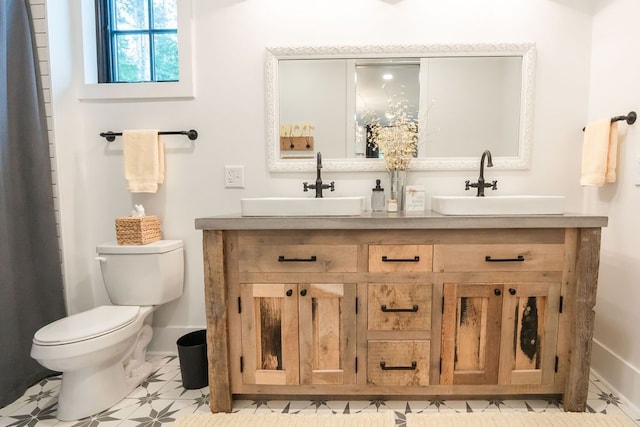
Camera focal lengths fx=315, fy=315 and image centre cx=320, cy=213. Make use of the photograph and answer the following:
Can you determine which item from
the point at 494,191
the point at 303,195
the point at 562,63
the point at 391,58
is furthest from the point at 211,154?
the point at 562,63

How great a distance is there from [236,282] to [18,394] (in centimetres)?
126

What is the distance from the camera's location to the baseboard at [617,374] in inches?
57.0

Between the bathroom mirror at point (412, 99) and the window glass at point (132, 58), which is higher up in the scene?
the window glass at point (132, 58)

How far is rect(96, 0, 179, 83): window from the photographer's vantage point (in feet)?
6.46

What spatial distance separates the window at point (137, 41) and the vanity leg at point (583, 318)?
235 cm

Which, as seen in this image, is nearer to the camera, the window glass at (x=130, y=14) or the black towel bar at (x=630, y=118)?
the black towel bar at (x=630, y=118)

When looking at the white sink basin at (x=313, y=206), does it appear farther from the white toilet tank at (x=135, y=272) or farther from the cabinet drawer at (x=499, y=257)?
the white toilet tank at (x=135, y=272)

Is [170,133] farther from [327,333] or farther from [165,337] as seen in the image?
[327,333]

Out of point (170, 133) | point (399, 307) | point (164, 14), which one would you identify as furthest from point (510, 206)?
point (164, 14)

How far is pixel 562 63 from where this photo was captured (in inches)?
69.6

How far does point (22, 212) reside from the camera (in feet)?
5.29

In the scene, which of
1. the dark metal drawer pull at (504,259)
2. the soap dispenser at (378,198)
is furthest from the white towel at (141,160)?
the dark metal drawer pull at (504,259)

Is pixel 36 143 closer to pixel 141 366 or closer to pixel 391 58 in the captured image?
pixel 141 366

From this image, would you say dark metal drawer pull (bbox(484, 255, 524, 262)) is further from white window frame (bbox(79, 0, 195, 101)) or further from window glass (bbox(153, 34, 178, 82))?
window glass (bbox(153, 34, 178, 82))
